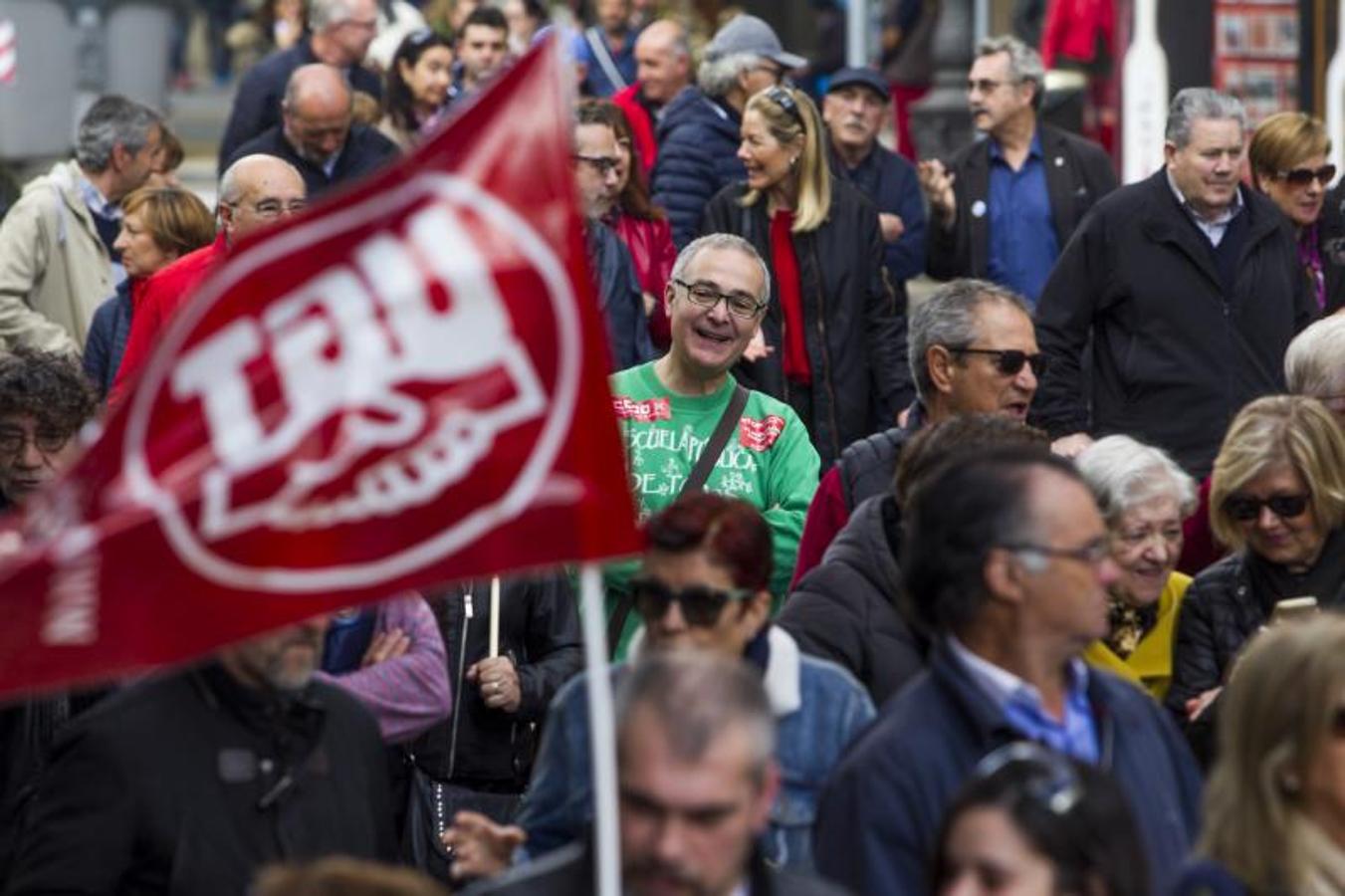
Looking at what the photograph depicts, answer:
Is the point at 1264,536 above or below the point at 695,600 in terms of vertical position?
below

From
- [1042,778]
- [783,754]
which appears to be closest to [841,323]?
[783,754]

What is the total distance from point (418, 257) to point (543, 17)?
48.2 feet

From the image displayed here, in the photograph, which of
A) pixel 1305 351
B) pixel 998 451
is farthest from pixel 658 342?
pixel 998 451

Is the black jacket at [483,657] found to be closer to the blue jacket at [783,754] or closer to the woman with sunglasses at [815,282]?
the blue jacket at [783,754]

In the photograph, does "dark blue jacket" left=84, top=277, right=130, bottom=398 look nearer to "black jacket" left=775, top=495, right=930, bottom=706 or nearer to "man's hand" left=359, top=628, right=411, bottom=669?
"man's hand" left=359, top=628, right=411, bottom=669

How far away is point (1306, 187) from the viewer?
1256 centimetres

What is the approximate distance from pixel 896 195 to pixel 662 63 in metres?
1.87

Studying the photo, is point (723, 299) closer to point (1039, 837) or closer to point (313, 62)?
point (1039, 837)

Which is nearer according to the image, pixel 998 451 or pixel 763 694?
pixel 763 694

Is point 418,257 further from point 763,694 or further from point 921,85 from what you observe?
point 921,85

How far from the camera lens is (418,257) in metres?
5.49

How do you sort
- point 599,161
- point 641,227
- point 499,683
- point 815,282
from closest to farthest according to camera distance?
point 499,683, point 815,282, point 599,161, point 641,227

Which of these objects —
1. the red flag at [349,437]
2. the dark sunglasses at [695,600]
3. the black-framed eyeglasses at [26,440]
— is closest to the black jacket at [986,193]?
the black-framed eyeglasses at [26,440]

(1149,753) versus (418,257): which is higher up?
(418,257)
